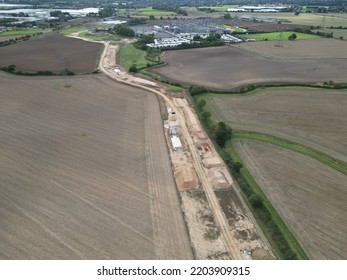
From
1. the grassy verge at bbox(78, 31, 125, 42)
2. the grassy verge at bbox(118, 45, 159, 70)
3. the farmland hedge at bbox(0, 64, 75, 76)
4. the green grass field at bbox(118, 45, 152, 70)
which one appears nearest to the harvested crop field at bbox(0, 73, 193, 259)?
the farmland hedge at bbox(0, 64, 75, 76)

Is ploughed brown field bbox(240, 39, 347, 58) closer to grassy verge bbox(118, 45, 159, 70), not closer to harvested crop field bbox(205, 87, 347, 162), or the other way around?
harvested crop field bbox(205, 87, 347, 162)

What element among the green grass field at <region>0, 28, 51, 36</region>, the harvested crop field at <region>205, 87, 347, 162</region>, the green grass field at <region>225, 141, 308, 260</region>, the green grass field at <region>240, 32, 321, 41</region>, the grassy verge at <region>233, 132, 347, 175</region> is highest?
the green grass field at <region>0, 28, 51, 36</region>

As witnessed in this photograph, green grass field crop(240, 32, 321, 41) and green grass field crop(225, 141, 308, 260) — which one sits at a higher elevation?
green grass field crop(240, 32, 321, 41)

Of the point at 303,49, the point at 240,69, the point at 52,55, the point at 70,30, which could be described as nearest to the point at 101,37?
the point at 70,30

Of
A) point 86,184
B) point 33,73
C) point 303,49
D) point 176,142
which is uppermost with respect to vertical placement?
point 303,49

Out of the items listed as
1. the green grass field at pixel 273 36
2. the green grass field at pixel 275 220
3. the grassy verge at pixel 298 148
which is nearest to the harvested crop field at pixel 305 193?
the green grass field at pixel 275 220

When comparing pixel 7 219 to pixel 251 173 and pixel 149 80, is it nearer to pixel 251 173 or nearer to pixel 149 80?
pixel 251 173

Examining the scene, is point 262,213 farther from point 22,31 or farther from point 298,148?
point 22,31
